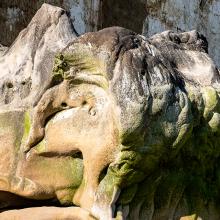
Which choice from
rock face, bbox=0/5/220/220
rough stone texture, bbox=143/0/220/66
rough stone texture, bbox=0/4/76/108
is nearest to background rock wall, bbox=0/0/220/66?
rough stone texture, bbox=143/0/220/66

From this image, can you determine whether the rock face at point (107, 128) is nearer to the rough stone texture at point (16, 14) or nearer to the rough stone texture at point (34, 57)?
the rough stone texture at point (34, 57)

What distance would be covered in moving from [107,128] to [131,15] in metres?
2.56

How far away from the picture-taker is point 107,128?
1.82m

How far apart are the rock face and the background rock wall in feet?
4.34

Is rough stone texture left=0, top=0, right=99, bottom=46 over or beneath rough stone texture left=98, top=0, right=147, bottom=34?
over

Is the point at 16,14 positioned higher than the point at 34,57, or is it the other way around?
the point at 34,57

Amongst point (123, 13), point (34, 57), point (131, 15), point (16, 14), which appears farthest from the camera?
point (131, 15)

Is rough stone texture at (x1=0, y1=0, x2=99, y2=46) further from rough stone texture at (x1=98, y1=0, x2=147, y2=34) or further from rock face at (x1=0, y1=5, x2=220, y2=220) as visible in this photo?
rock face at (x1=0, y1=5, x2=220, y2=220)

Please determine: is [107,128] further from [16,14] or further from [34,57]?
[16,14]

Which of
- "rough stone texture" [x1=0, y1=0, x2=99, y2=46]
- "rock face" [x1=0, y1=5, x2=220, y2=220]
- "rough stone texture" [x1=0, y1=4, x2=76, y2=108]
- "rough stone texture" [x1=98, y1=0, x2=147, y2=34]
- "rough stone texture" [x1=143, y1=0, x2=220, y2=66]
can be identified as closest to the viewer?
"rock face" [x1=0, y1=5, x2=220, y2=220]

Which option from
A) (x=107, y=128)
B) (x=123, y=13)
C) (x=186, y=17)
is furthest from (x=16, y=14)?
(x=107, y=128)

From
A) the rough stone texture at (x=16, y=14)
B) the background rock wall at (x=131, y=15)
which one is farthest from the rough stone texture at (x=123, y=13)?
the rough stone texture at (x=16, y=14)

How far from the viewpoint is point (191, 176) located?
A: 2059mm

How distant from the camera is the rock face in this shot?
1.82 m
